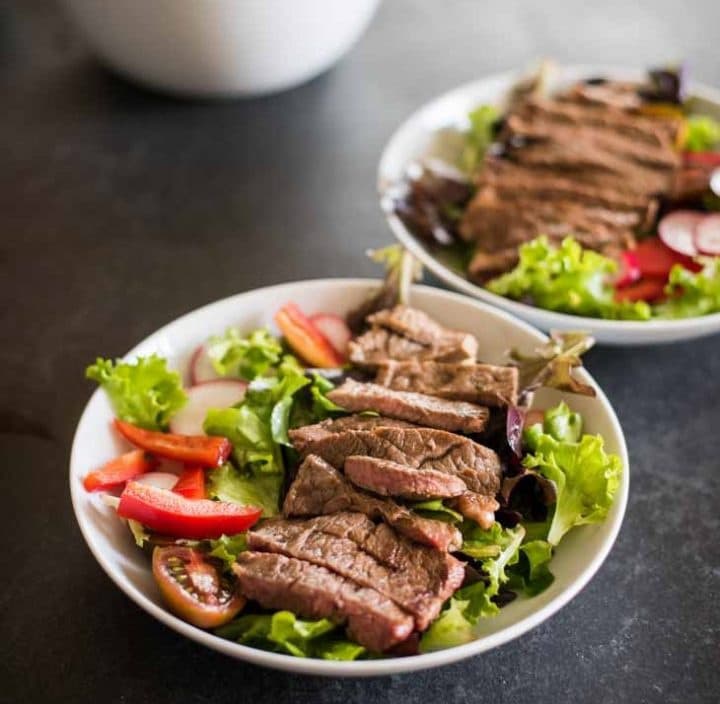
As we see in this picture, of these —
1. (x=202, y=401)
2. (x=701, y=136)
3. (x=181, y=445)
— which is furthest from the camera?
(x=701, y=136)

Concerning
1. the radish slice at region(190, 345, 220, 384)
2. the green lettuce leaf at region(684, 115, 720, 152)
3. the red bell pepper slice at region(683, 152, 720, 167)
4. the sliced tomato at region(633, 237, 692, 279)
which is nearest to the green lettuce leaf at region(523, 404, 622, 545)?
the radish slice at region(190, 345, 220, 384)

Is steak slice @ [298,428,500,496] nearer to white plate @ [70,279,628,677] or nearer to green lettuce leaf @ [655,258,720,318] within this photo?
white plate @ [70,279,628,677]

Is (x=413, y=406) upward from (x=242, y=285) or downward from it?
upward

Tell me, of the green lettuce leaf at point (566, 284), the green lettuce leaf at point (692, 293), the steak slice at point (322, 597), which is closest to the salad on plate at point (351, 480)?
the steak slice at point (322, 597)

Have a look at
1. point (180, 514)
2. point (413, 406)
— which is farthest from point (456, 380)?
point (180, 514)

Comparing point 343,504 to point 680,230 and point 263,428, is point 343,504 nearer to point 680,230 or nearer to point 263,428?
point 263,428

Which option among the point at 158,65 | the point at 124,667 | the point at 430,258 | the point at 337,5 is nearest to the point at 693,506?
the point at 430,258
